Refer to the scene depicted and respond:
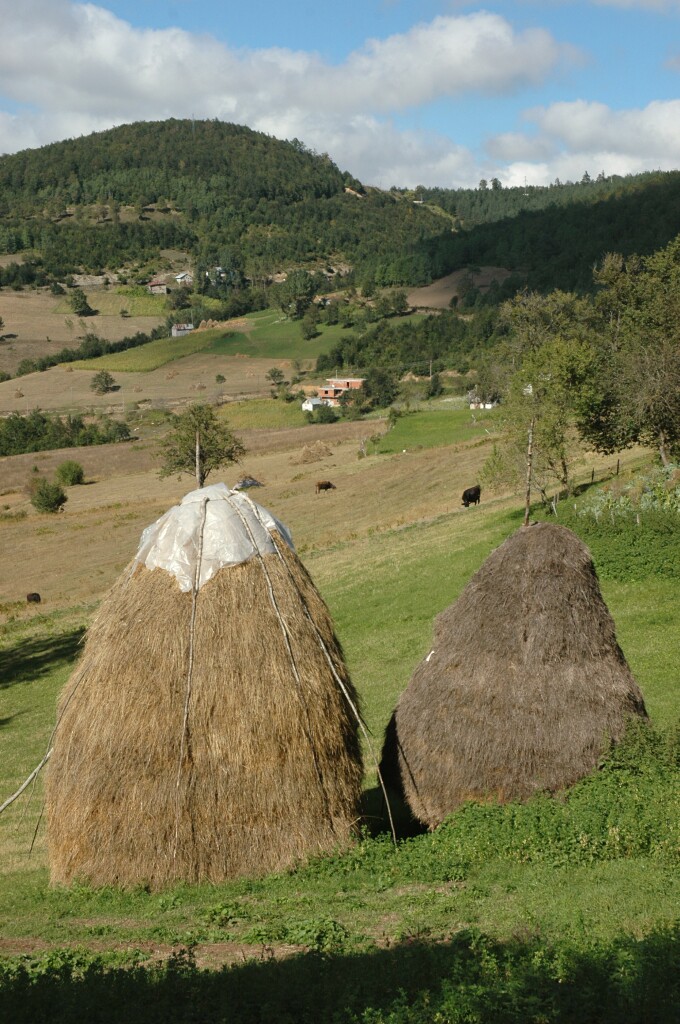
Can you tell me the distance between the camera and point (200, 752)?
11258mm

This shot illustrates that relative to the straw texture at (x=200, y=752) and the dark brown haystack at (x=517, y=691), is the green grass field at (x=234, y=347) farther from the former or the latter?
the straw texture at (x=200, y=752)

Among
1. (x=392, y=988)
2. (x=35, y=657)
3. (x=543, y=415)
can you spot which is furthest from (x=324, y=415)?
(x=392, y=988)

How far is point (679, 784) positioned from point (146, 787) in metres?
6.40

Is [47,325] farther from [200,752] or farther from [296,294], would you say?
[200,752]

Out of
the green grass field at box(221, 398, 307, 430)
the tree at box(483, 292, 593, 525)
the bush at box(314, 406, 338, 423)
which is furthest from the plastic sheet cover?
the bush at box(314, 406, 338, 423)

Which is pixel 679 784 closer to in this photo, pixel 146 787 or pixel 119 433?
pixel 146 787

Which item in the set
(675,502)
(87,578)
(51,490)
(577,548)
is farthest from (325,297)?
(577,548)

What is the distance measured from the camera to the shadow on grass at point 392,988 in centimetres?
694

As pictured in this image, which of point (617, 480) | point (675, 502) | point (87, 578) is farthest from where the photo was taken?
point (87, 578)

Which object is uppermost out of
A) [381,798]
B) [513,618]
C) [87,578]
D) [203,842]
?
[513,618]

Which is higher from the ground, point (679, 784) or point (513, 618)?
point (513, 618)

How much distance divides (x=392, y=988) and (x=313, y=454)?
7289 cm

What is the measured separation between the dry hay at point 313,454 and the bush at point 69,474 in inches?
785

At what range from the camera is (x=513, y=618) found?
13.1 m
